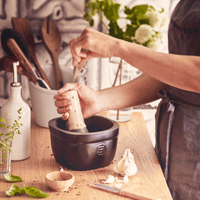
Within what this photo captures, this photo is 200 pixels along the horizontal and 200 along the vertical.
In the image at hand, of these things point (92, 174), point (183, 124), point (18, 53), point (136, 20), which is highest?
point (136, 20)

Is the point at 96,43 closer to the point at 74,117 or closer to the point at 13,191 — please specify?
the point at 74,117

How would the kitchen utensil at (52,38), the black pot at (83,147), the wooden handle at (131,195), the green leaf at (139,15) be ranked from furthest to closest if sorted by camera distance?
1. the kitchen utensil at (52,38)
2. the green leaf at (139,15)
3. the black pot at (83,147)
4. the wooden handle at (131,195)

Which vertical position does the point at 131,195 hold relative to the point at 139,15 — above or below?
below

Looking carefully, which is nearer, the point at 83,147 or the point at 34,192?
the point at 34,192

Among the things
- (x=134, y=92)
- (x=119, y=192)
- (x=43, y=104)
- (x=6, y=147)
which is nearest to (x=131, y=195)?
(x=119, y=192)

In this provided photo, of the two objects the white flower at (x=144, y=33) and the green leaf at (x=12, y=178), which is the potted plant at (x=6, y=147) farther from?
the white flower at (x=144, y=33)

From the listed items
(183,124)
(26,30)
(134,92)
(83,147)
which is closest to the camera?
(83,147)

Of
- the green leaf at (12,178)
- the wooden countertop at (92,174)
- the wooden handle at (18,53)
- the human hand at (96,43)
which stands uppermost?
the human hand at (96,43)

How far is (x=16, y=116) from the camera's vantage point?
0.87m

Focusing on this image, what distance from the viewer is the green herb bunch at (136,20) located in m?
1.20

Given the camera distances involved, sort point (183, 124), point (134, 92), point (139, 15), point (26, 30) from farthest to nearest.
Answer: point (26, 30)
point (139, 15)
point (134, 92)
point (183, 124)

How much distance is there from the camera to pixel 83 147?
2.69 ft

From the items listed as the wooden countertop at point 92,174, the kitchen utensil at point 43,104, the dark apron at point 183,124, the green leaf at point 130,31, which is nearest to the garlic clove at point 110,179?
the wooden countertop at point 92,174

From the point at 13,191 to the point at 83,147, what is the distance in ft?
0.74
